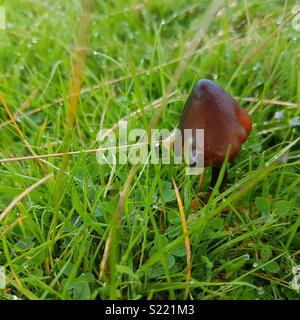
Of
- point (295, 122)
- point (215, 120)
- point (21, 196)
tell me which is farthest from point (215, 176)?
point (21, 196)

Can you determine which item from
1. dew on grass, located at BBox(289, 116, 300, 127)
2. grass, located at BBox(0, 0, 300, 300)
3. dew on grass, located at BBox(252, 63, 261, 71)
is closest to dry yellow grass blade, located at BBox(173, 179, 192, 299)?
grass, located at BBox(0, 0, 300, 300)

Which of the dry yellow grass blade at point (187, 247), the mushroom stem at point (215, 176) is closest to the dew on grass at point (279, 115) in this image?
the mushroom stem at point (215, 176)

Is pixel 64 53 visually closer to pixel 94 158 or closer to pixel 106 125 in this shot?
pixel 106 125

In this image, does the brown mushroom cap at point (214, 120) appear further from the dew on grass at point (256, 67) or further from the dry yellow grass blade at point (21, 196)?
the dew on grass at point (256, 67)

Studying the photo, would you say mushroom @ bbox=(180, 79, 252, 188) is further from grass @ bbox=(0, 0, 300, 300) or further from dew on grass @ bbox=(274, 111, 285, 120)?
dew on grass @ bbox=(274, 111, 285, 120)

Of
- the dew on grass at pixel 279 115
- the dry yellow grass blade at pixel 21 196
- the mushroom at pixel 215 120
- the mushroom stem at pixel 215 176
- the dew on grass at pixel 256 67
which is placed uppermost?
the dew on grass at pixel 256 67
